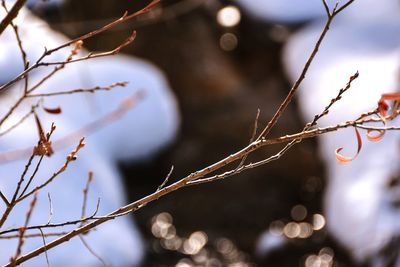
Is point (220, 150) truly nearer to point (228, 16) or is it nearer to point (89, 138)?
point (89, 138)

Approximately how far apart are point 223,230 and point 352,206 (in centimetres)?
111

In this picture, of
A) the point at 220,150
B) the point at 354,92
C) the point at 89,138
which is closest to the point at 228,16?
the point at 220,150

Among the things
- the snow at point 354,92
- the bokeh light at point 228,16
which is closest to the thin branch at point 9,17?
the snow at point 354,92

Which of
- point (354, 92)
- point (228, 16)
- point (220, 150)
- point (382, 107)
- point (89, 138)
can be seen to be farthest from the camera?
point (228, 16)

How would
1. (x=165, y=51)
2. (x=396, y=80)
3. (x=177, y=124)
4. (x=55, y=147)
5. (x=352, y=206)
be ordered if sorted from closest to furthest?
(x=55, y=147) → (x=352, y=206) → (x=396, y=80) → (x=177, y=124) → (x=165, y=51)

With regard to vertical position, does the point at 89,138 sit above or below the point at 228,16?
below

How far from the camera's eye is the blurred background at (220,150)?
4793mm

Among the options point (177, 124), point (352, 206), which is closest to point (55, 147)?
point (177, 124)

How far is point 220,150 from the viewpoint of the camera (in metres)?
6.08

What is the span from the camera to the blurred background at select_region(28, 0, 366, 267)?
15.7 feet

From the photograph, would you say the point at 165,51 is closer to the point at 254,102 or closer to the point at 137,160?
the point at 254,102

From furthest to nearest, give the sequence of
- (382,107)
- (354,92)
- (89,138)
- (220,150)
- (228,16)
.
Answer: (228,16) < (220,150) < (354,92) < (89,138) < (382,107)

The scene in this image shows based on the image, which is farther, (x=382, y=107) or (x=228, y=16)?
(x=228, y=16)

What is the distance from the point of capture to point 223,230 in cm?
514
